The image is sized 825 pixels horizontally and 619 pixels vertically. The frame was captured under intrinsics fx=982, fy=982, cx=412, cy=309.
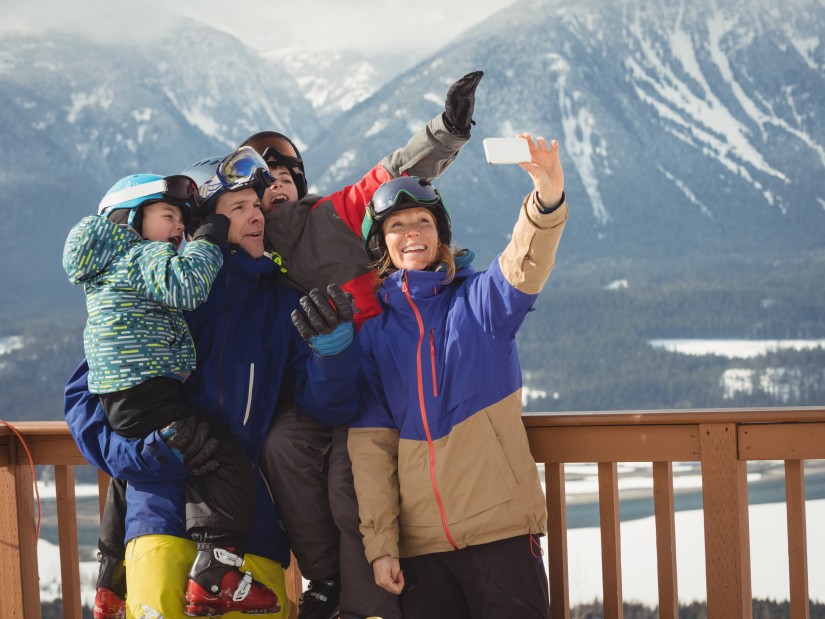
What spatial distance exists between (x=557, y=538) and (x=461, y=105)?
45.6 inches

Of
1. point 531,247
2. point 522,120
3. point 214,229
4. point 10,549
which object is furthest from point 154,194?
point 522,120

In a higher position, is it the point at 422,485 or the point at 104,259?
the point at 104,259

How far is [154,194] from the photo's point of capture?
91.7 inches

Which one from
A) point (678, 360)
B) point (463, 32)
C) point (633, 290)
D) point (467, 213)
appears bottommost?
point (678, 360)

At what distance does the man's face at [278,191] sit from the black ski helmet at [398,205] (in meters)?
0.34

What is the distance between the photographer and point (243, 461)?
2.23m

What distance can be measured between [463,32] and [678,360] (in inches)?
1453

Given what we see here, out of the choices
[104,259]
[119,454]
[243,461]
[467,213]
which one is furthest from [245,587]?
[467,213]

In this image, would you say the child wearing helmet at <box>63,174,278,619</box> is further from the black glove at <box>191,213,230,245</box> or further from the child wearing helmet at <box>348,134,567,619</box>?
the child wearing helmet at <box>348,134,567,619</box>

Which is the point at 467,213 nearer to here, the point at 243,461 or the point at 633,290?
the point at 633,290

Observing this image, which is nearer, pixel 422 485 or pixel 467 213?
pixel 422 485

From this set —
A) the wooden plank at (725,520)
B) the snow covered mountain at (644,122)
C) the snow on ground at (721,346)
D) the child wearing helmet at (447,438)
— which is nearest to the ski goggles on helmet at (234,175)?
the child wearing helmet at (447,438)

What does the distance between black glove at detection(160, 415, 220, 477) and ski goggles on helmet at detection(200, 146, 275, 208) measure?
1.91 feet

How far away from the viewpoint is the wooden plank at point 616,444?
2.49 m
